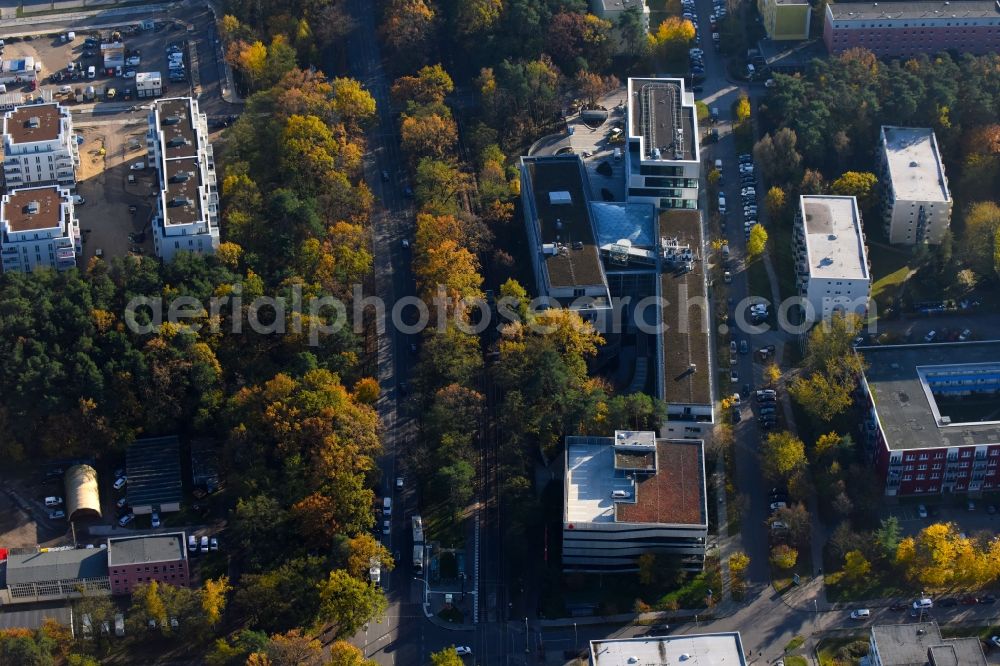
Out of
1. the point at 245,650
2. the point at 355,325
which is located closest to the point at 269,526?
the point at 245,650

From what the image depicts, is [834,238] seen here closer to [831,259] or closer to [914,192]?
[831,259]

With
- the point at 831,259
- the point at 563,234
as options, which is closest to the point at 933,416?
the point at 831,259

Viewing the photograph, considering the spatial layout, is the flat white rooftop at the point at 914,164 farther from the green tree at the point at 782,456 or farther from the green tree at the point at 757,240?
the green tree at the point at 782,456

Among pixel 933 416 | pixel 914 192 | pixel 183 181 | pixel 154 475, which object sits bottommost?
pixel 154 475

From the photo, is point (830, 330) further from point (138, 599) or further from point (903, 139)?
point (138, 599)

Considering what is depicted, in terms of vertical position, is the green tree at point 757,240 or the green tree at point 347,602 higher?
the green tree at point 757,240

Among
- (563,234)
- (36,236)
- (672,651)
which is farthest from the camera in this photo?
(563,234)

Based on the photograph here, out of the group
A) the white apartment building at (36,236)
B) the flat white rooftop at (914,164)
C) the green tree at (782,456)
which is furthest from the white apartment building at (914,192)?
the white apartment building at (36,236)

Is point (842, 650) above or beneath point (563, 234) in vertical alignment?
beneath

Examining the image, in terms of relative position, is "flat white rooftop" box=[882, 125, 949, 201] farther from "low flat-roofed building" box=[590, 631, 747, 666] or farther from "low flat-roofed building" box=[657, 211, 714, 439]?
"low flat-roofed building" box=[590, 631, 747, 666]
